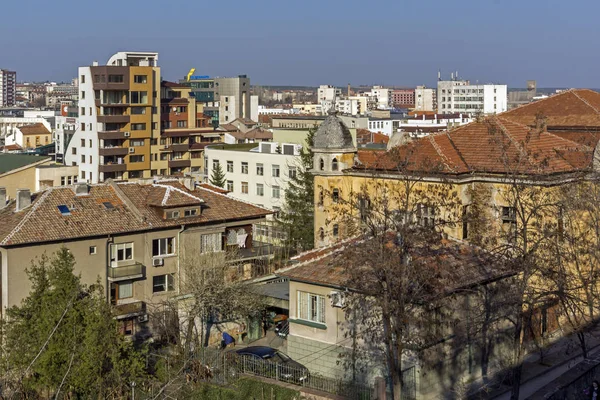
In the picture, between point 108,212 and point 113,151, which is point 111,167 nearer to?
point 113,151

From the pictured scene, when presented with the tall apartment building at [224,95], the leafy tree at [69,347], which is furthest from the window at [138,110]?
the tall apartment building at [224,95]

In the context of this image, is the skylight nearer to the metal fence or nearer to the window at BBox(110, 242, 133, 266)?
the window at BBox(110, 242, 133, 266)

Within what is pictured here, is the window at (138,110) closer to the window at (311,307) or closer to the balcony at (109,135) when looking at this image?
the balcony at (109,135)

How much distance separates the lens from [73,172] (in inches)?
2832

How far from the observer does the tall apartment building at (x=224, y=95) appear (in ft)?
537

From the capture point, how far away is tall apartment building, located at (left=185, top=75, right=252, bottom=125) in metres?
164

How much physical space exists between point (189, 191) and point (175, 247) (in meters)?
3.68

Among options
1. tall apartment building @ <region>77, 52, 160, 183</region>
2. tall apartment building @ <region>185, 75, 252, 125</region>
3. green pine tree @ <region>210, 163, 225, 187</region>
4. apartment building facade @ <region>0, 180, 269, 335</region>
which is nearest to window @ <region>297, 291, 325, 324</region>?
apartment building facade @ <region>0, 180, 269, 335</region>

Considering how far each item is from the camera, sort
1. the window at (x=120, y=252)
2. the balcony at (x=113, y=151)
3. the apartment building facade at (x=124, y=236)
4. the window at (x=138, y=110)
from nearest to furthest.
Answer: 1. the apartment building facade at (x=124, y=236)
2. the window at (x=120, y=252)
3. the balcony at (x=113, y=151)
4. the window at (x=138, y=110)

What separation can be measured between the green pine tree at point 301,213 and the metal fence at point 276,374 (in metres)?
19.3

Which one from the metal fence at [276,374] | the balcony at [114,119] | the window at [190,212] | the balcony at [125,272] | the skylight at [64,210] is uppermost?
the balcony at [114,119]

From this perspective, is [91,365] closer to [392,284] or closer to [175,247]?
[392,284]

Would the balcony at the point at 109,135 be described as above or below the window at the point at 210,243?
above

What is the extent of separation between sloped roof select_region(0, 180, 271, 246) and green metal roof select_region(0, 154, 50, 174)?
29760mm
